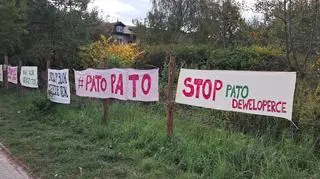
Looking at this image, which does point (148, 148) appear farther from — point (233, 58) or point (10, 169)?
point (233, 58)

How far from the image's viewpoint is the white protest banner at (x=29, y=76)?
1750cm

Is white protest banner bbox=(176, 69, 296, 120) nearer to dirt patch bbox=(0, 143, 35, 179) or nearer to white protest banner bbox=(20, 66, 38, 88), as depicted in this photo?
dirt patch bbox=(0, 143, 35, 179)

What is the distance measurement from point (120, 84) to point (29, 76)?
8199mm

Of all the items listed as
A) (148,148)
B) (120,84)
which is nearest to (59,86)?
(120,84)

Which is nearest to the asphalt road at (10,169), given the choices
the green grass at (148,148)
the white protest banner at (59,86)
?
the green grass at (148,148)

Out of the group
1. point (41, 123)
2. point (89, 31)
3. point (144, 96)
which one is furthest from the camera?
point (89, 31)

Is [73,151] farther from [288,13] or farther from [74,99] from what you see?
[288,13]

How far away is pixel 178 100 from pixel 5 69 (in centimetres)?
1623

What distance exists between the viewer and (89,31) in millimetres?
29938

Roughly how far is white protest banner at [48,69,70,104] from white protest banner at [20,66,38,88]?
2.42 meters

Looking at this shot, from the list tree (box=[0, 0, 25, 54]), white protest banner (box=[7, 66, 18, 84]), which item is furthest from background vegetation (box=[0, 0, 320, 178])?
tree (box=[0, 0, 25, 54])

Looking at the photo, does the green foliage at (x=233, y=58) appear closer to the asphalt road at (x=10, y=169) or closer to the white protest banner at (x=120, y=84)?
the white protest banner at (x=120, y=84)

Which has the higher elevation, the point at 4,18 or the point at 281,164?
the point at 4,18

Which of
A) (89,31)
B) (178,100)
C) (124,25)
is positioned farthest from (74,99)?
(124,25)
